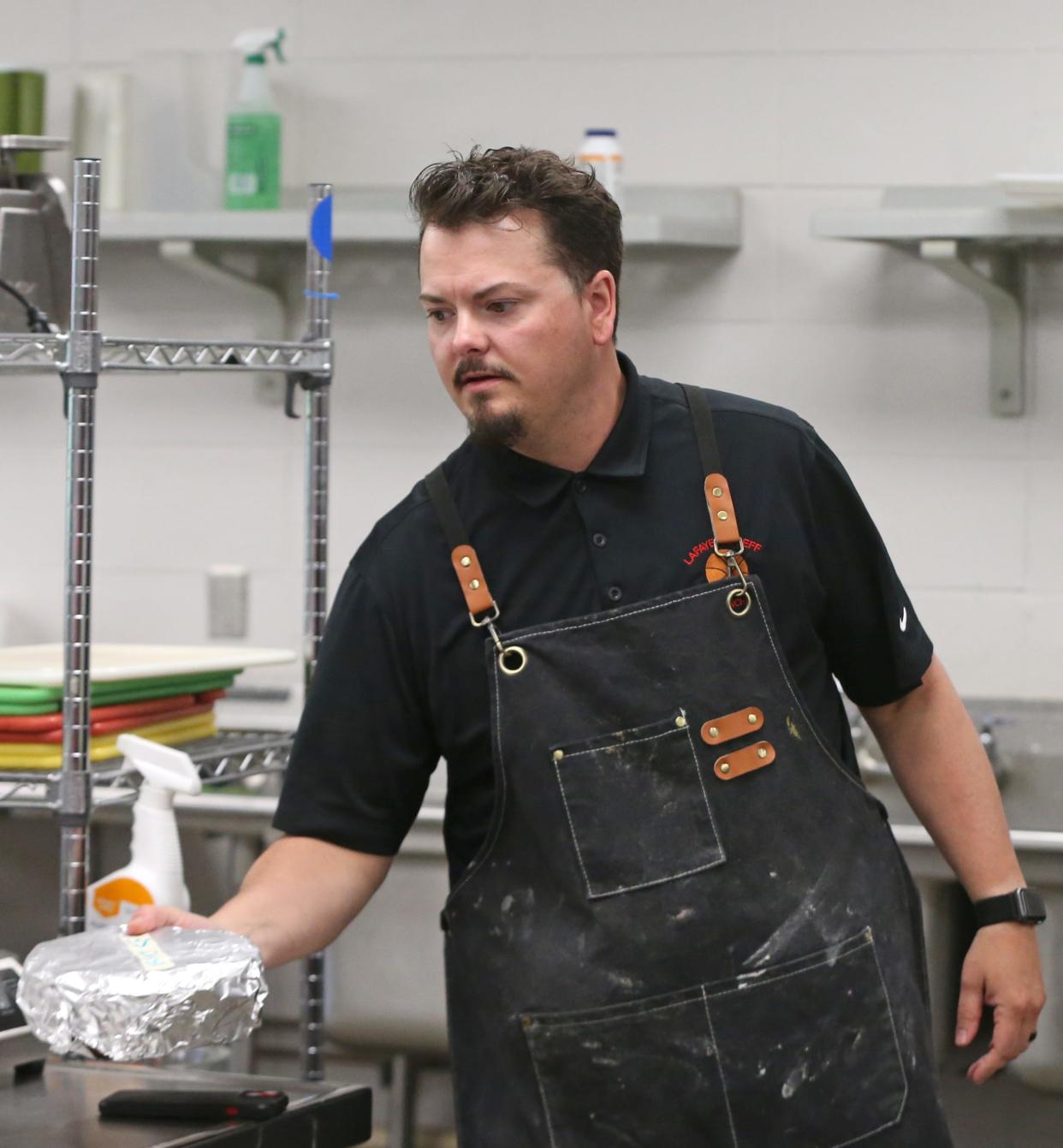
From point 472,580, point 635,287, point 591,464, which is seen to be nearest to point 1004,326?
point 635,287

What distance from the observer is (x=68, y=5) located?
2.63 meters

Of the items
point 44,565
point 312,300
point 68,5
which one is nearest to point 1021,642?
point 312,300

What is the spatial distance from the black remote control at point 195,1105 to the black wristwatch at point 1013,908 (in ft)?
2.10

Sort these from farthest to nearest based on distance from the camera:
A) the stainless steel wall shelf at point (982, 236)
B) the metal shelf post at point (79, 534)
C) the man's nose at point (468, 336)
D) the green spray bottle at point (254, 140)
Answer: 1. the green spray bottle at point (254, 140)
2. the stainless steel wall shelf at point (982, 236)
3. the metal shelf post at point (79, 534)
4. the man's nose at point (468, 336)

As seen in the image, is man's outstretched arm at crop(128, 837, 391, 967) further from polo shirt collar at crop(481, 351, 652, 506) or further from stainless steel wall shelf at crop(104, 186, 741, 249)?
stainless steel wall shelf at crop(104, 186, 741, 249)

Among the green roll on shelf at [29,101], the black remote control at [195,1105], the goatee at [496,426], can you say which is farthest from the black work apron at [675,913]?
the green roll on shelf at [29,101]

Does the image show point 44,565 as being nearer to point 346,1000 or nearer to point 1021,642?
point 346,1000

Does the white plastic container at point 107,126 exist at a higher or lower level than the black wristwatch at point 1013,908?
higher

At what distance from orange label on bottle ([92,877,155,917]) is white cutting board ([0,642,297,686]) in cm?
19

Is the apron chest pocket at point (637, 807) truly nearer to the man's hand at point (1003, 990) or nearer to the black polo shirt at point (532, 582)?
the black polo shirt at point (532, 582)

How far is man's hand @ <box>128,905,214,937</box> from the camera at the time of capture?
1206 mm

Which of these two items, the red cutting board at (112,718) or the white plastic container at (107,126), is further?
the white plastic container at (107,126)

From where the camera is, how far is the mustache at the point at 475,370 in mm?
1314

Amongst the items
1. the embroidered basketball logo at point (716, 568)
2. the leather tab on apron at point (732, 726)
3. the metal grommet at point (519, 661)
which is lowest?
the leather tab on apron at point (732, 726)
